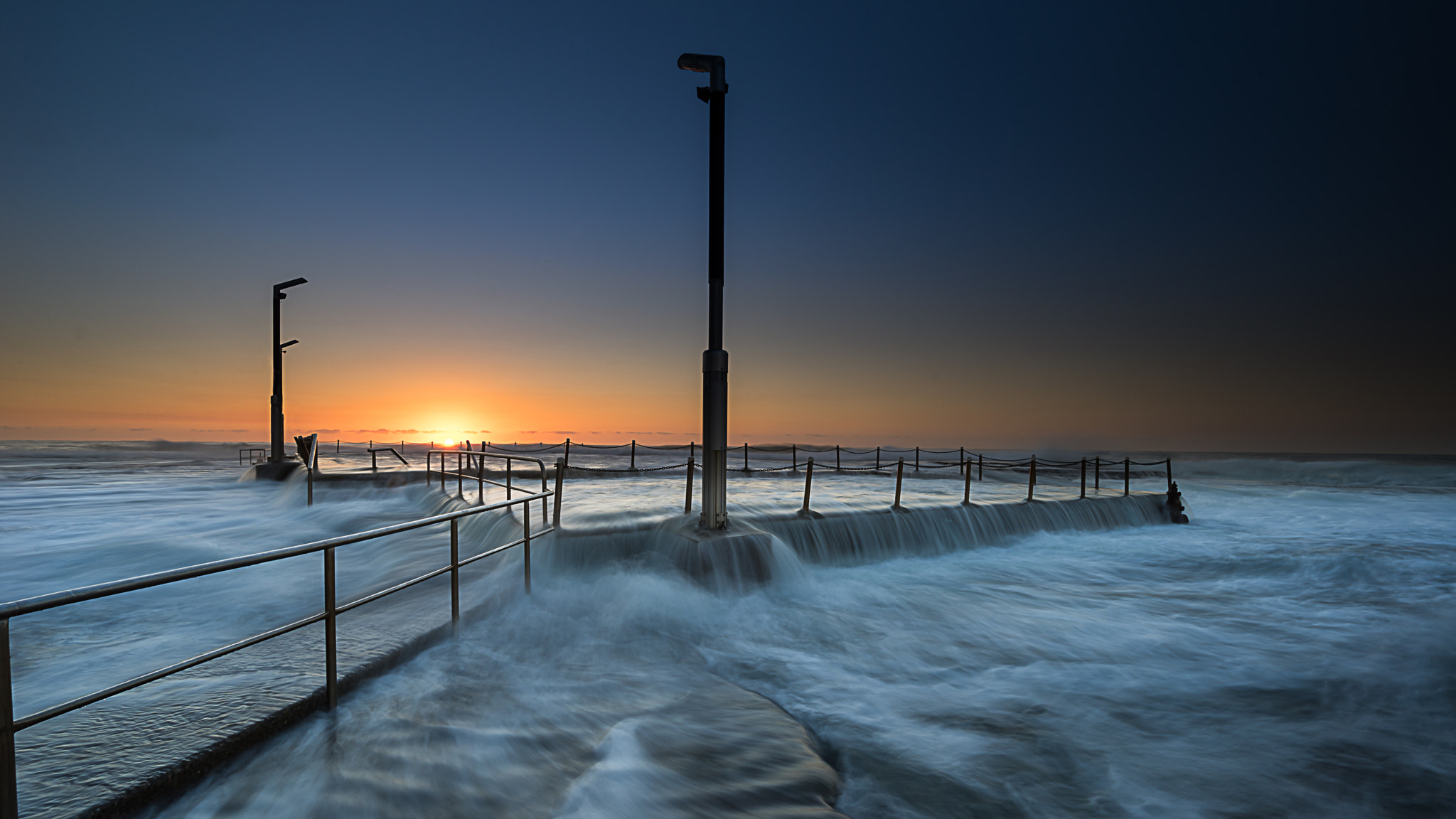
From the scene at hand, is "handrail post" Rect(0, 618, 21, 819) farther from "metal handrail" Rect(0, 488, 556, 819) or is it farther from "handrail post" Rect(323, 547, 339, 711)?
"handrail post" Rect(323, 547, 339, 711)

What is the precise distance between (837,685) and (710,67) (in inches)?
258

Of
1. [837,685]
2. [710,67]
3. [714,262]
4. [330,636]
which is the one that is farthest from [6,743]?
[710,67]

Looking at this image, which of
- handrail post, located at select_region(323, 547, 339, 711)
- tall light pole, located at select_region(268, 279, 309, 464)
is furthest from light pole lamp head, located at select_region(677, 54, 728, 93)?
tall light pole, located at select_region(268, 279, 309, 464)

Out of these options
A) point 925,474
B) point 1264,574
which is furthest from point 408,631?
point 925,474

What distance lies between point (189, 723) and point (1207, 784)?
5742 mm

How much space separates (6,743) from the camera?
2.03 meters

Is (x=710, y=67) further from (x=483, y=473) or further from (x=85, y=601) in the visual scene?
(x=483, y=473)

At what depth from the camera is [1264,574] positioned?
1072cm

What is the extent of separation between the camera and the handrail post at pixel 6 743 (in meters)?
1.97

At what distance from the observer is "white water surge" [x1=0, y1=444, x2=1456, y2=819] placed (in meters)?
3.39

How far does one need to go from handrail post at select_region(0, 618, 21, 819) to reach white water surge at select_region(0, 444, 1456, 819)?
477mm

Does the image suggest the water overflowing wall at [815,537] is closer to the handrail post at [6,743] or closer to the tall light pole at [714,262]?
the tall light pole at [714,262]

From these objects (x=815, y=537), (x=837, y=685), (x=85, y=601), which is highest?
(x=85, y=601)

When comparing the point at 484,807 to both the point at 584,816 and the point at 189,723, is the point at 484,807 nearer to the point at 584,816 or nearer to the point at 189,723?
the point at 584,816
